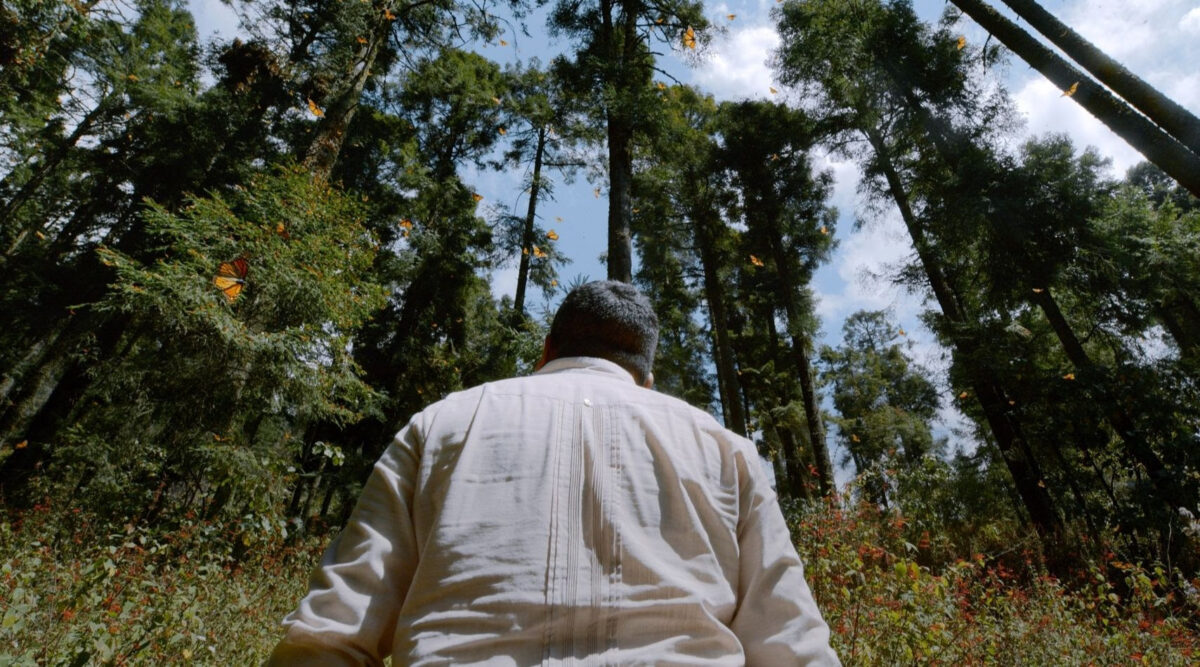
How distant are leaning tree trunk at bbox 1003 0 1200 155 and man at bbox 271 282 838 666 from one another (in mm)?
5458

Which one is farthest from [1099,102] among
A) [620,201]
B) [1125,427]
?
[1125,427]

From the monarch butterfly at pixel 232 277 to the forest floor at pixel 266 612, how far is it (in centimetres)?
249

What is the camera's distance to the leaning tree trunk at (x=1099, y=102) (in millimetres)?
4285

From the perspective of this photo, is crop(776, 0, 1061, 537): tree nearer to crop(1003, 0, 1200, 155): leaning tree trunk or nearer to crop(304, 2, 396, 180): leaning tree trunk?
crop(1003, 0, 1200, 155): leaning tree trunk

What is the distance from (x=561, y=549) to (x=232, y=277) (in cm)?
663

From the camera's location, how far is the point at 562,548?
1.02 metres

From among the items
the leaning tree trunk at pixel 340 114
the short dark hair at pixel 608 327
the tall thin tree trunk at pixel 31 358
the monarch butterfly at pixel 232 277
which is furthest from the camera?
the tall thin tree trunk at pixel 31 358

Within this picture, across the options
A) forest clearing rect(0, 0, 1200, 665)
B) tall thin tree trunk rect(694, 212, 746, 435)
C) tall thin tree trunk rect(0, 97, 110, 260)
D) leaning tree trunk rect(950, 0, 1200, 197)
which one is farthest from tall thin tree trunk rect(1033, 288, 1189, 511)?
tall thin tree trunk rect(0, 97, 110, 260)

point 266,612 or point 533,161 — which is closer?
point 266,612

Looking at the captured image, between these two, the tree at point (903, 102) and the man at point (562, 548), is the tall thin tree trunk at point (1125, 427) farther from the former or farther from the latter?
the man at point (562, 548)

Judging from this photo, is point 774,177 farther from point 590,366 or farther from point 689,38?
point 590,366

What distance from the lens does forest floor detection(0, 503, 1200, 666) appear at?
3027mm

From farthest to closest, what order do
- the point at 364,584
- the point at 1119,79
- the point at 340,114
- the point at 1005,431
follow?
1. the point at 1005,431
2. the point at 340,114
3. the point at 1119,79
4. the point at 364,584

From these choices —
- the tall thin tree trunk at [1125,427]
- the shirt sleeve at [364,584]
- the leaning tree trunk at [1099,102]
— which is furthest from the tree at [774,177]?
the shirt sleeve at [364,584]
